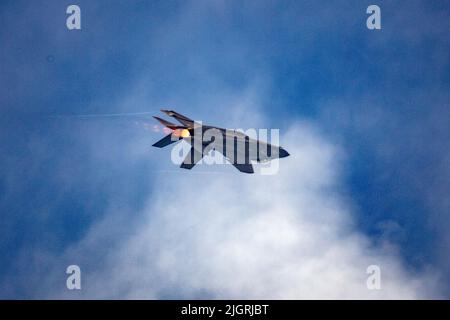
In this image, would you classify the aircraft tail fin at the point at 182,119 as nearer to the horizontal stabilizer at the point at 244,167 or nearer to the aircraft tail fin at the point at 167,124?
the aircraft tail fin at the point at 167,124

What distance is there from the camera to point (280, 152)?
5622 cm

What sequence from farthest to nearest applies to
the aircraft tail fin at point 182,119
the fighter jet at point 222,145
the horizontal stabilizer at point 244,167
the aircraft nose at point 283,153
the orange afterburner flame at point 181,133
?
the aircraft nose at point 283,153 → the aircraft tail fin at point 182,119 → the fighter jet at point 222,145 → the orange afterburner flame at point 181,133 → the horizontal stabilizer at point 244,167

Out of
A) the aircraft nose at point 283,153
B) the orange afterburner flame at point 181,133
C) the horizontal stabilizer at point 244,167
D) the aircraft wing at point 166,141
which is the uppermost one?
the orange afterburner flame at point 181,133

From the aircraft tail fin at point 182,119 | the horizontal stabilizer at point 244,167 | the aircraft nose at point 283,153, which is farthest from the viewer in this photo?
the aircraft nose at point 283,153

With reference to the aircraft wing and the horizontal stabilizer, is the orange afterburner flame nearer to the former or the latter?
the aircraft wing

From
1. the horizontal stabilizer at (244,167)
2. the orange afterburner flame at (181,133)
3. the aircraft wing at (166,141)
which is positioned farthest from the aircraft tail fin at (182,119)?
the horizontal stabilizer at (244,167)

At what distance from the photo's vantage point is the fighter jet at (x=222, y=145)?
5469 cm

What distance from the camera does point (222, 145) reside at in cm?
5716

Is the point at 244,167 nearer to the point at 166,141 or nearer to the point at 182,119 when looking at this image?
the point at 182,119

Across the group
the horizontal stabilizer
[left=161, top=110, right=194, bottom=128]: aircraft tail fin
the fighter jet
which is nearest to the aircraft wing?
the fighter jet
